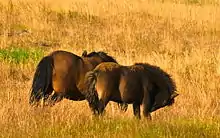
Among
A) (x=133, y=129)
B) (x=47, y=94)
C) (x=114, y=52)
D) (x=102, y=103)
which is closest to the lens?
(x=133, y=129)

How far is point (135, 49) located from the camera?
1487 cm

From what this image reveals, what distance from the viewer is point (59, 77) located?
7293 millimetres

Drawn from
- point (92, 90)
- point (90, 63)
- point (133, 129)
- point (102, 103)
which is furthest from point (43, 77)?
point (133, 129)

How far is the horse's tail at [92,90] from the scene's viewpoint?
6.62 metres

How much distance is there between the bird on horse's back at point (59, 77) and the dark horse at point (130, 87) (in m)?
0.35

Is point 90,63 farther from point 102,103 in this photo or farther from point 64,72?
point 102,103

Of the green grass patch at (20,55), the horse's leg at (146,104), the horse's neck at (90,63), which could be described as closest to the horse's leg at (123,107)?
the horse's leg at (146,104)

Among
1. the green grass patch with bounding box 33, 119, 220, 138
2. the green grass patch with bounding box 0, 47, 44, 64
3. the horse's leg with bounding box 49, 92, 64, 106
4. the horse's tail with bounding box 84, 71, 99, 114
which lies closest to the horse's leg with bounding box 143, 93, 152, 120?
the green grass patch with bounding box 33, 119, 220, 138

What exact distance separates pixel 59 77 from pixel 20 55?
547cm

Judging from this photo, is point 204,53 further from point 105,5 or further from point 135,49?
point 105,5

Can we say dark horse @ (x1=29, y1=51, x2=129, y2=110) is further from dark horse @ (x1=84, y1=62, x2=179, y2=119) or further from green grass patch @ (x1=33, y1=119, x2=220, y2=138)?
green grass patch @ (x1=33, y1=119, x2=220, y2=138)

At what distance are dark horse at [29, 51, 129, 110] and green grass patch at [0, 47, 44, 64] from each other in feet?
14.1

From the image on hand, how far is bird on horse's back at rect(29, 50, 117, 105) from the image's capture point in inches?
286

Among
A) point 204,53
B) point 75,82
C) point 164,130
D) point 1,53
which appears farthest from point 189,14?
point 164,130
